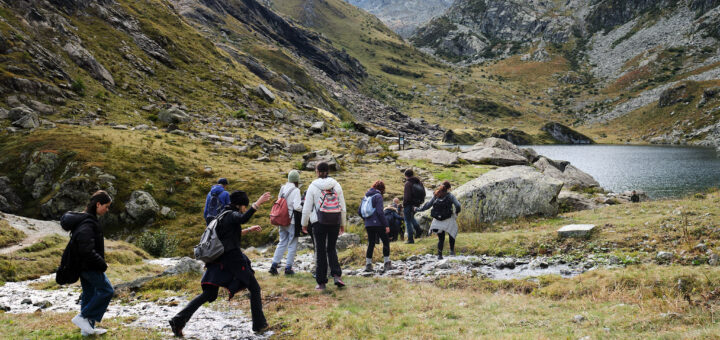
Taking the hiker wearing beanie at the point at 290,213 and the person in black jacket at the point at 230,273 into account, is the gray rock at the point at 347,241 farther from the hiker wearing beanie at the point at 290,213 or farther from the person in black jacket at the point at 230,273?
the person in black jacket at the point at 230,273

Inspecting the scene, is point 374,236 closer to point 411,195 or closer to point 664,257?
point 411,195

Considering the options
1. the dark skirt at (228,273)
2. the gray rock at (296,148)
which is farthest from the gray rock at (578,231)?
the gray rock at (296,148)

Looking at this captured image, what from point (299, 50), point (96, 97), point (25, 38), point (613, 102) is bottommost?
point (96, 97)

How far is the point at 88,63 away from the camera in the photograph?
40.0 metres

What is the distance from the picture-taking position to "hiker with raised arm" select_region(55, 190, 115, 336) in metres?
7.23

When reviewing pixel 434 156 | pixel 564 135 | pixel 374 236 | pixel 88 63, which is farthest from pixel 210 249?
pixel 564 135

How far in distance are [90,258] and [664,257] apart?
52.1 feet

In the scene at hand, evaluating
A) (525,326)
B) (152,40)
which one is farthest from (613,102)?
(525,326)

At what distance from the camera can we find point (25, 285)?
12.2 m

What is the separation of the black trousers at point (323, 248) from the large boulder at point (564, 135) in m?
156

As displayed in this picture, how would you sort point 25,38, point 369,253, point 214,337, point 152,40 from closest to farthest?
point 214,337, point 369,253, point 25,38, point 152,40

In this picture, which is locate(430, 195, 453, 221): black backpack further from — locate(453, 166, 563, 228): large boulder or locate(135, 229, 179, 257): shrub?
locate(135, 229, 179, 257): shrub

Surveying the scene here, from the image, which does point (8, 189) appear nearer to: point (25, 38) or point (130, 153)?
point (130, 153)

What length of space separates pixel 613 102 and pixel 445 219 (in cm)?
20711
